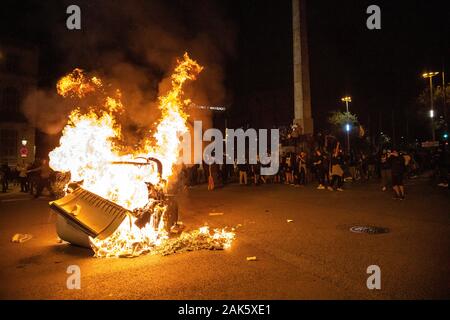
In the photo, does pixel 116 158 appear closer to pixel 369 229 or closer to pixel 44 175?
pixel 369 229

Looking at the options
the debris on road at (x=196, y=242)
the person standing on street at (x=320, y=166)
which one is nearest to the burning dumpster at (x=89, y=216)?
the debris on road at (x=196, y=242)

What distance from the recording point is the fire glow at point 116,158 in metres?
6.39

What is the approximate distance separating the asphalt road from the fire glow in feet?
1.71

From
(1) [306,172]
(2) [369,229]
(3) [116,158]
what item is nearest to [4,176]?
(3) [116,158]

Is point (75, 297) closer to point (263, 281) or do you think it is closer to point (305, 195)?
point (263, 281)

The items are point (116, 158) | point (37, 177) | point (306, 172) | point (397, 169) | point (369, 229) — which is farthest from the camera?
point (306, 172)

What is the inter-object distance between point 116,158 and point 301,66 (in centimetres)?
1750

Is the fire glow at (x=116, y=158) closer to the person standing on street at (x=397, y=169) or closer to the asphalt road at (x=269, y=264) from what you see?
the asphalt road at (x=269, y=264)

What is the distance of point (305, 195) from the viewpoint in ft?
45.6

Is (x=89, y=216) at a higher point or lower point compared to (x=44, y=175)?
lower

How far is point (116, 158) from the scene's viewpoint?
7754mm

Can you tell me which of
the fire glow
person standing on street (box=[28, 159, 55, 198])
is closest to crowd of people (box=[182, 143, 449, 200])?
person standing on street (box=[28, 159, 55, 198])

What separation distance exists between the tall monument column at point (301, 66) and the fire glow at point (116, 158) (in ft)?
50.1
